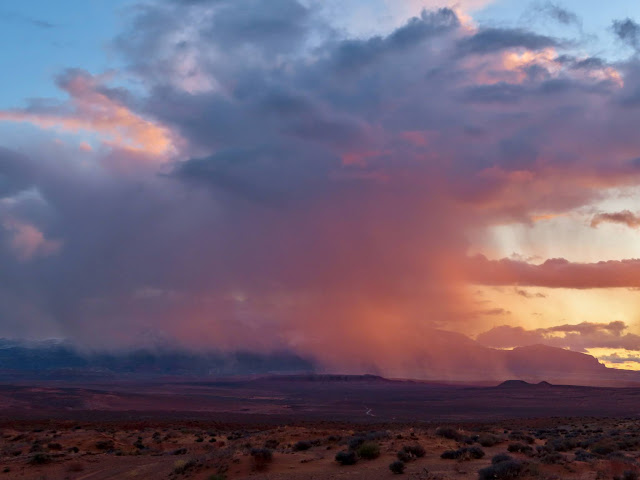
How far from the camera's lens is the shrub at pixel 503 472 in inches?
761

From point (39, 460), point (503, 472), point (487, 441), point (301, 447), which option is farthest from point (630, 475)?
point (39, 460)

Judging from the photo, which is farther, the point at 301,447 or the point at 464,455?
the point at 301,447

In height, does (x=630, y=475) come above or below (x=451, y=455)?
above

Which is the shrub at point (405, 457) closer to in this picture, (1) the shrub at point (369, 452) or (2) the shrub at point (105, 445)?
(1) the shrub at point (369, 452)

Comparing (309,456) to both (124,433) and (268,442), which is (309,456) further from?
(124,433)

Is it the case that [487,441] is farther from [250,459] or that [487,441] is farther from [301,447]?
[250,459]

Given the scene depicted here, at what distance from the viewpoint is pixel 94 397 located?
121 m

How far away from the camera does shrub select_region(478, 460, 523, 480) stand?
1933 centimetres

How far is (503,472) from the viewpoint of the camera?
19375 millimetres

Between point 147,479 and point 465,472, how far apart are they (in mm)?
15362

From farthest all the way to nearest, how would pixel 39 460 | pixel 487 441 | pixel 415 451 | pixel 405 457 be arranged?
pixel 39 460, pixel 487 441, pixel 415 451, pixel 405 457

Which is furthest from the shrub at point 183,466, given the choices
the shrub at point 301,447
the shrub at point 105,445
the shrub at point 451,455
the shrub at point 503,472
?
the shrub at point 105,445

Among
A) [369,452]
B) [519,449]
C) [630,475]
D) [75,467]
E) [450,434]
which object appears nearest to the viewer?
[630,475]

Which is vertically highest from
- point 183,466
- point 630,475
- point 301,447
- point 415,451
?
point 630,475
